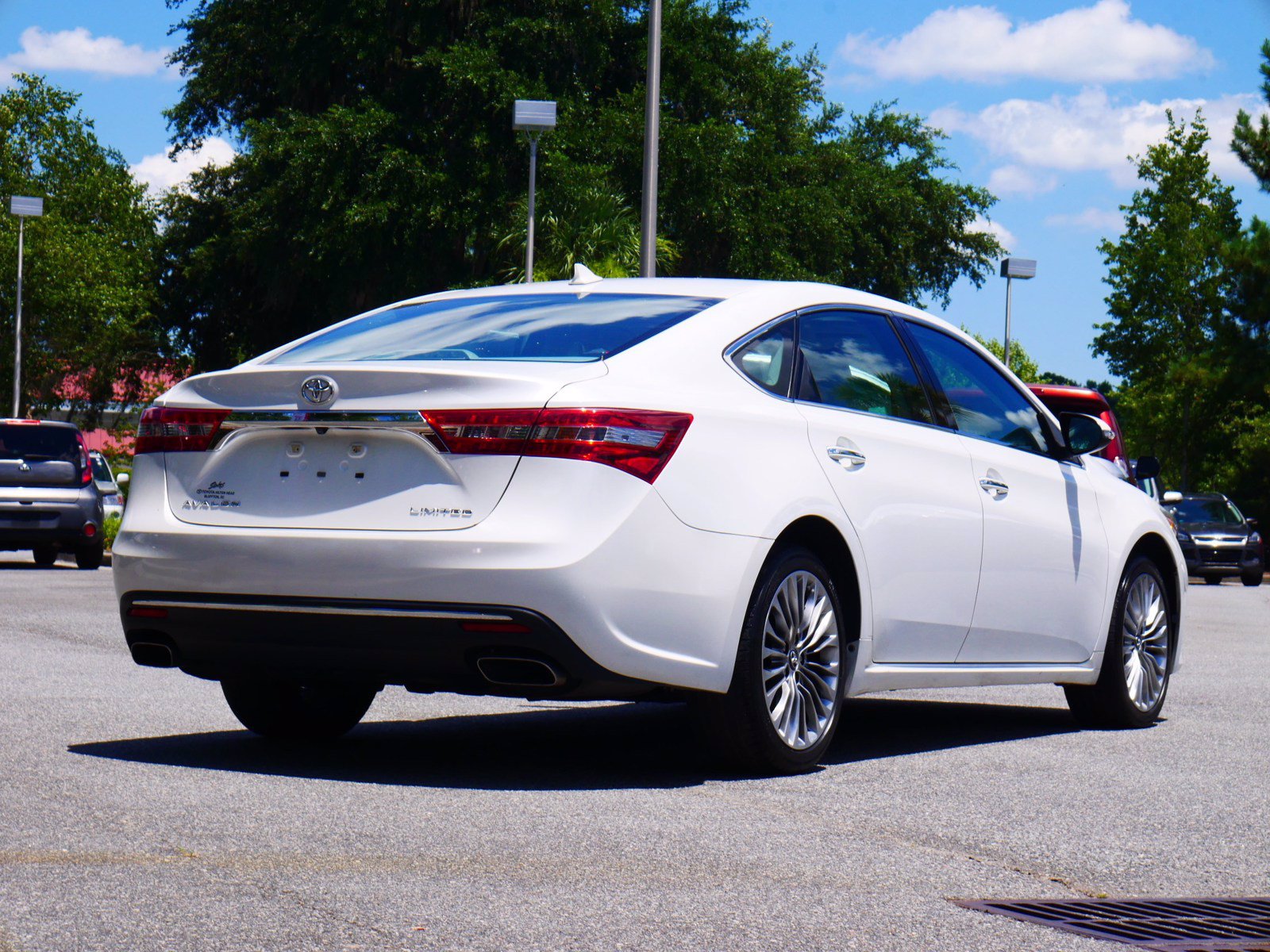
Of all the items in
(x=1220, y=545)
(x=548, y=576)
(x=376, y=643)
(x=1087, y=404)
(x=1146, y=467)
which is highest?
(x=1087, y=404)

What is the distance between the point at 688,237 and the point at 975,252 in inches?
556

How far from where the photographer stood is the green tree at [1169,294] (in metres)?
49.2

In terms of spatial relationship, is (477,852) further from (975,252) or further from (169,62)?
(975,252)

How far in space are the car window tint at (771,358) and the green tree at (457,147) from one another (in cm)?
2629

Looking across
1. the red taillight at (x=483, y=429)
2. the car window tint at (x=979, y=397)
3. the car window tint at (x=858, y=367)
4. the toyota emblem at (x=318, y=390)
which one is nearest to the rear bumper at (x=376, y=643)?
the red taillight at (x=483, y=429)

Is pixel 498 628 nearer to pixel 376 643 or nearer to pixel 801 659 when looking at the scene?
pixel 376 643

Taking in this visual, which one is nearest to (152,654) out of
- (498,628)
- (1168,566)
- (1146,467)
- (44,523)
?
(498,628)

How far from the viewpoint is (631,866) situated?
4.47 metres

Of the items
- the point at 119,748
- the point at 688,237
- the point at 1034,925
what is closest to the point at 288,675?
the point at 119,748

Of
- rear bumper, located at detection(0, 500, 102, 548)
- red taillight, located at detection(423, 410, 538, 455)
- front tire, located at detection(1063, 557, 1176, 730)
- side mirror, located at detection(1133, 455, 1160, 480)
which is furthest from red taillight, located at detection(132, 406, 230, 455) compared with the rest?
rear bumper, located at detection(0, 500, 102, 548)

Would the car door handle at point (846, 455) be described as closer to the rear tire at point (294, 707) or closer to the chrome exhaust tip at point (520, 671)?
the chrome exhaust tip at point (520, 671)

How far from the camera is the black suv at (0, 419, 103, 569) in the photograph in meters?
22.4

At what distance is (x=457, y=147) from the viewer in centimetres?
3569

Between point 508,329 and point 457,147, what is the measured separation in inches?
1189
